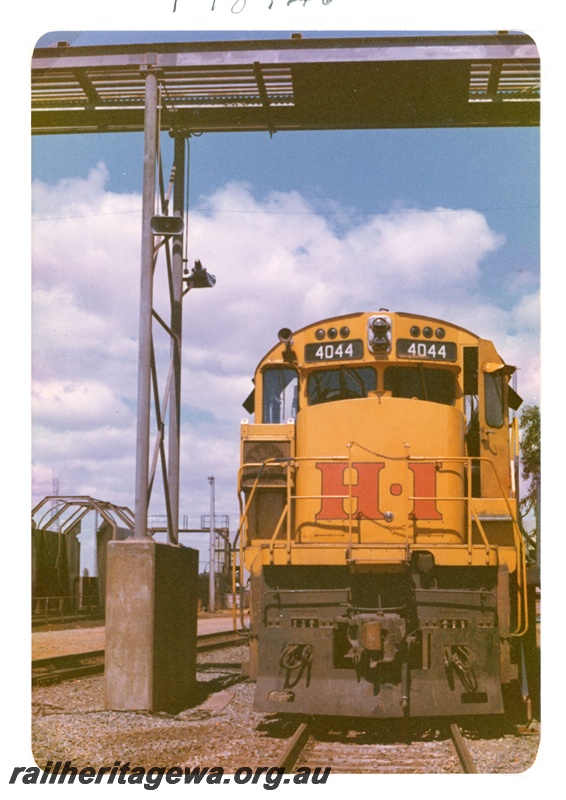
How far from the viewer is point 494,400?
8.59 m

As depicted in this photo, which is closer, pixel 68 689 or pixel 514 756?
pixel 514 756

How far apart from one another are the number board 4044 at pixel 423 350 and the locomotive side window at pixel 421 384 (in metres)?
0.16

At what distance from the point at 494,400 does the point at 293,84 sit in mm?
4315

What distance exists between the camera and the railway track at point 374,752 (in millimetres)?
6105

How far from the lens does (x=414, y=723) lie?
319 inches

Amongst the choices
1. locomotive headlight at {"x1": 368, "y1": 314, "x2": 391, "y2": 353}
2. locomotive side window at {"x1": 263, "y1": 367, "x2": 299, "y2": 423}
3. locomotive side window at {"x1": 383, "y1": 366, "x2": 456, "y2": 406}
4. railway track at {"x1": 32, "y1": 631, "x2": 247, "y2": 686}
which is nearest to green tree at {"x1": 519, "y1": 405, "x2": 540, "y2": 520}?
locomotive side window at {"x1": 383, "y1": 366, "x2": 456, "y2": 406}

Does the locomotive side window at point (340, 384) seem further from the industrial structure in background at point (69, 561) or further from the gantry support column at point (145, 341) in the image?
the industrial structure in background at point (69, 561)

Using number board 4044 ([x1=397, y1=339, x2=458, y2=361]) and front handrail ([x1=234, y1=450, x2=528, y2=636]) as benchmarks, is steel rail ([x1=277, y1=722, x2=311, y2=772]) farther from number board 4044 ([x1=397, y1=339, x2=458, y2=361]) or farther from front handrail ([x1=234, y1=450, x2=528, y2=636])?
number board 4044 ([x1=397, y1=339, x2=458, y2=361])

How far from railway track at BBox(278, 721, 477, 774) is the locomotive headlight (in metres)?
3.47

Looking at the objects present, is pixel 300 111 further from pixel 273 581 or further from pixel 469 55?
pixel 273 581

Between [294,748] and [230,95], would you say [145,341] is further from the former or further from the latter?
[294,748]

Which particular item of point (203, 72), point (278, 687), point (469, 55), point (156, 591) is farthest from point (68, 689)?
point (469, 55)

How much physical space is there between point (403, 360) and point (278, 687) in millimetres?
3252

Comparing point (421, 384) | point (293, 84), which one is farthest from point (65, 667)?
point (293, 84)
